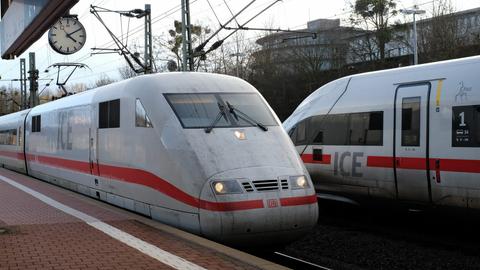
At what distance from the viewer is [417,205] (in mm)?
9688

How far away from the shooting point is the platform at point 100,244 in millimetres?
6133

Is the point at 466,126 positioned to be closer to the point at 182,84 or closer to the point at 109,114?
the point at 182,84

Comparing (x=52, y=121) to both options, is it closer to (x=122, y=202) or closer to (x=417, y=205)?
(x=122, y=202)

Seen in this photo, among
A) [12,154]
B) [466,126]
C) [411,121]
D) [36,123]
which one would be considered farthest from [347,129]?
[12,154]

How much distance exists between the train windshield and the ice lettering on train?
8.18 feet

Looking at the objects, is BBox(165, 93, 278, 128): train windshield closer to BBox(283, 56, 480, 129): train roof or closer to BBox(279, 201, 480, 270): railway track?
BBox(279, 201, 480, 270): railway track

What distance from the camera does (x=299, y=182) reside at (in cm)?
798

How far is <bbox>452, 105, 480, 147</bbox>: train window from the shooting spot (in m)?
8.62

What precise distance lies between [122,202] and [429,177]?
537cm

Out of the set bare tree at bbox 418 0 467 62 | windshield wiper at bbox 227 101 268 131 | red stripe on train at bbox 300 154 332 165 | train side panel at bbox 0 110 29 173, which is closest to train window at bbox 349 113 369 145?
red stripe on train at bbox 300 154 332 165

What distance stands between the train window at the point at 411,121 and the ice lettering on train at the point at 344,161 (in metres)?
1.15

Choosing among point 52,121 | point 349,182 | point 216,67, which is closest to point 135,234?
point 349,182

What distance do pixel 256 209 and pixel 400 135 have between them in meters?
3.73

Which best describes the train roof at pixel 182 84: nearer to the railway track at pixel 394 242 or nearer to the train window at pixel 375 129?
the train window at pixel 375 129
